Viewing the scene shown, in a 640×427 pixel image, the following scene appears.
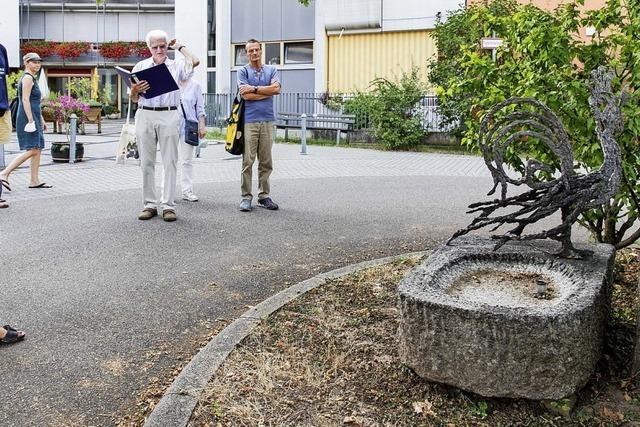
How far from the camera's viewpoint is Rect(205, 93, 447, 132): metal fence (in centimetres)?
2066

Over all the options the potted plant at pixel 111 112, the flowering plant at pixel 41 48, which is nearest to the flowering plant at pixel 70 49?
the flowering plant at pixel 41 48

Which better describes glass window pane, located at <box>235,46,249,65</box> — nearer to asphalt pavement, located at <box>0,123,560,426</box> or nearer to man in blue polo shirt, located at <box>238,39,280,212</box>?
asphalt pavement, located at <box>0,123,560,426</box>

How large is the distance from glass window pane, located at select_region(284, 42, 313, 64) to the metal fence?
128 cm

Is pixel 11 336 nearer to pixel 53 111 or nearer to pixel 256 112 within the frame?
pixel 256 112

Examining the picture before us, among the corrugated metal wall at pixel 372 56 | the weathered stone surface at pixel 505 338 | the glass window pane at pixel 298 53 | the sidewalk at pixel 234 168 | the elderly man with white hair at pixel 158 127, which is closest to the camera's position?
the weathered stone surface at pixel 505 338

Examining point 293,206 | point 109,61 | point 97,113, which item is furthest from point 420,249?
point 109,61

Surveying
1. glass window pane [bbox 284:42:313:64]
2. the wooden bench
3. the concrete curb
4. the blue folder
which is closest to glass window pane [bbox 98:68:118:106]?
glass window pane [bbox 284:42:313:64]

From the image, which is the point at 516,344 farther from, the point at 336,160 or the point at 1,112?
the point at 336,160

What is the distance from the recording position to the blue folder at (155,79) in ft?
26.9

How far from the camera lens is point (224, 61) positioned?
87.6 feet

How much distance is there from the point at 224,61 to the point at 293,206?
17.6m

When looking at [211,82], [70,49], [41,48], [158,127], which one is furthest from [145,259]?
[41,48]

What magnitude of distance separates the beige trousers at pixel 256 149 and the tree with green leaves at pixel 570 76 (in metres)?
3.55

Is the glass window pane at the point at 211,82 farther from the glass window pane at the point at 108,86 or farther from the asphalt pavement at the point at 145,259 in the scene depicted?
the glass window pane at the point at 108,86
